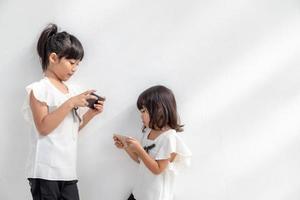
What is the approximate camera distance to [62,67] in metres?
1.50

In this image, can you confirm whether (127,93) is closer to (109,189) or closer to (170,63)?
(170,63)

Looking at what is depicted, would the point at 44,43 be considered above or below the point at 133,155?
above

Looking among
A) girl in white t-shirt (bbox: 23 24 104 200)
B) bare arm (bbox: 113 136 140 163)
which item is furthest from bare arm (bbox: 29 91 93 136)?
bare arm (bbox: 113 136 140 163)

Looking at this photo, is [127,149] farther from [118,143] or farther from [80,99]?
[80,99]

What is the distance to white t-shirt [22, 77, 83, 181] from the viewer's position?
146 centimetres

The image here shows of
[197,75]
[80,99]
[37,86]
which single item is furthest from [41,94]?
[197,75]

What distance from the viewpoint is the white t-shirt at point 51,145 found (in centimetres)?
146

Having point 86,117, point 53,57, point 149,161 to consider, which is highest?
point 53,57

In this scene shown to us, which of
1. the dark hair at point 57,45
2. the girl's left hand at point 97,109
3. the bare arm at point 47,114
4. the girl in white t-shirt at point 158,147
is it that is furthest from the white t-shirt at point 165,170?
the dark hair at point 57,45

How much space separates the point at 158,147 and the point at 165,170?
3.6 inches

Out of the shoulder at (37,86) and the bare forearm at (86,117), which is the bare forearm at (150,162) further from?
the shoulder at (37,86)

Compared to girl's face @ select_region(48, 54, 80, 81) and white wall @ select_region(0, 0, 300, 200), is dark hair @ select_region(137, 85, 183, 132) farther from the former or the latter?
girl's face @ select_region(48, 54, 80, 81)

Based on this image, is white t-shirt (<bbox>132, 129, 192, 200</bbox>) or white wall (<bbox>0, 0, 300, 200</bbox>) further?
white wall (<bbox>0, 0, 300, 200</bbox>)

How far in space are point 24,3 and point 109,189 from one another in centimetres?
80
